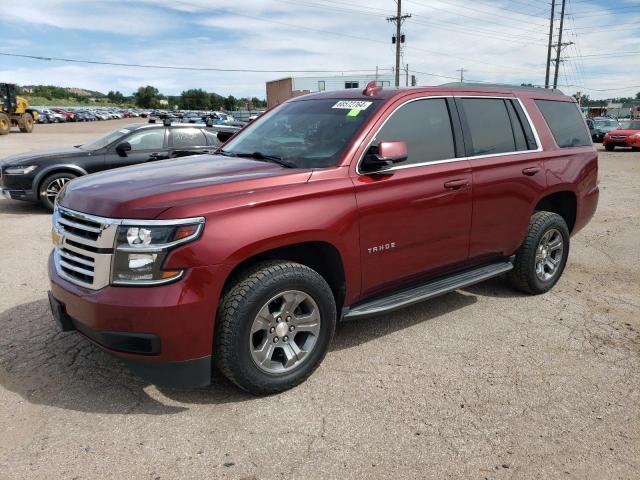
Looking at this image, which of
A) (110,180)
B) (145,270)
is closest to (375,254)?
(145,270)

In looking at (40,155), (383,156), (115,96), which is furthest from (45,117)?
(115,96)

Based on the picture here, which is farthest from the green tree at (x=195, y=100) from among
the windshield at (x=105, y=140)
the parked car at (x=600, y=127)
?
the windshield at (x=105, y=140)

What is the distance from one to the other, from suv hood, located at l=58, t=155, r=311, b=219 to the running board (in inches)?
40.1

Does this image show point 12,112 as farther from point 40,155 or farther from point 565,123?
point 565,123

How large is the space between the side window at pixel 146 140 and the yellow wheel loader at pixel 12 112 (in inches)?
1021

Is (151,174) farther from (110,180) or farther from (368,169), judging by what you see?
(368,169)

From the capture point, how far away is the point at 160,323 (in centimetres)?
277

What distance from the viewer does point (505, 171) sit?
445cm

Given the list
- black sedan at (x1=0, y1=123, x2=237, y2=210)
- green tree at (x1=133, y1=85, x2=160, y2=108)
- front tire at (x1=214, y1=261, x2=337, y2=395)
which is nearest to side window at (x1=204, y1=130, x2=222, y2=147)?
black sedan at (x1=0, y1=123, x2=237, y2=210)

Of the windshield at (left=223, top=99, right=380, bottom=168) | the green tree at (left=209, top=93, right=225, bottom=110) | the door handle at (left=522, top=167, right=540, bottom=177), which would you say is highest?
the green tree at (left=209, top=93, right=225, bottom=110)

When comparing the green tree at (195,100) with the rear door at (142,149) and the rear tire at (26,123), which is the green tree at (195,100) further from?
the rear door at (142,149)

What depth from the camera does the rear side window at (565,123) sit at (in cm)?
510

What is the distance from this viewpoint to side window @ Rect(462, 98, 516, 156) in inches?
171

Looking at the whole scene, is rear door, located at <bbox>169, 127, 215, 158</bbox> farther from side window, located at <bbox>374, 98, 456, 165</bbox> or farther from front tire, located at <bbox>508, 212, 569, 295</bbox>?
front tire, located at <bbox>508, 212, 569, 295</bbox>
